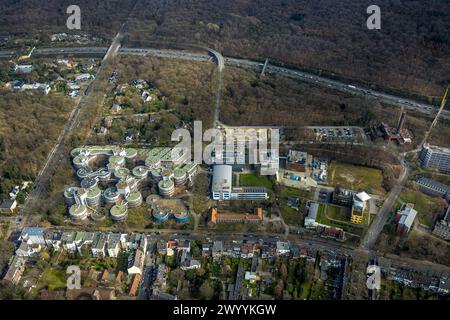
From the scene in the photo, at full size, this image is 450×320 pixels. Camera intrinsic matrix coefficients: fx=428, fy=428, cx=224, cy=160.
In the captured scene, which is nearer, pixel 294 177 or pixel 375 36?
pixel 294 177

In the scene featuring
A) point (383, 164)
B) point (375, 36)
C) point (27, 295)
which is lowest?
point (27, 295)

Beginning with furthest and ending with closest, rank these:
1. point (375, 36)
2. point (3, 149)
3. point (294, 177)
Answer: point (375, 36) → point (3, 149) → point (294, 177)

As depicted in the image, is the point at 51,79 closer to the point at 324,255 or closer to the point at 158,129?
the point at 158,129

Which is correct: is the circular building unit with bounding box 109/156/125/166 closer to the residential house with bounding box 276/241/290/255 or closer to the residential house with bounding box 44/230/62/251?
the residential house with bounding box 44/230/62/251

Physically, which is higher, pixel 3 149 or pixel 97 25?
pixel 97 25

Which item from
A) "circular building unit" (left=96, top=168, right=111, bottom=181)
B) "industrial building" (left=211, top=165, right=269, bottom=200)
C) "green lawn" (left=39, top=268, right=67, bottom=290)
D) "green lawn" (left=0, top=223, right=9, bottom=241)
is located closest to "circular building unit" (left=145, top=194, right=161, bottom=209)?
"circular building unit" (left=96, top=168, right=111, bottom=181)

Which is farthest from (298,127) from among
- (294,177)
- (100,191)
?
(100,191)

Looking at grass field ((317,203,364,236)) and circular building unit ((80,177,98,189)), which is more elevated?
grass field ((317,203,364,236))

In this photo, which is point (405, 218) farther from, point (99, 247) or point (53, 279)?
point (53, 279)
